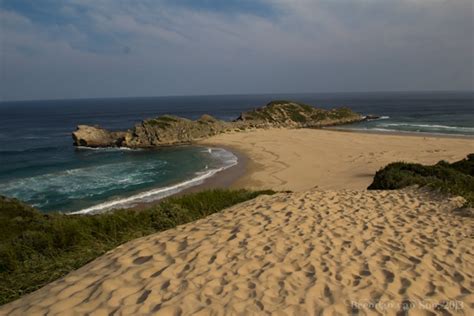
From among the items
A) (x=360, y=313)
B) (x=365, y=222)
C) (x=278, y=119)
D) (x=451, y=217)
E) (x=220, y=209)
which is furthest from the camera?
(x=278, y=119)

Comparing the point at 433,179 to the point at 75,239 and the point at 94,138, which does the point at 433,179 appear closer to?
the point at 75,239

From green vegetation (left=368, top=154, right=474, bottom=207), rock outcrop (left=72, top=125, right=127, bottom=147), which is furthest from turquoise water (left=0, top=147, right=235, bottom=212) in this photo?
green vegetation (left=368, top=154, right=474, bottom=207)

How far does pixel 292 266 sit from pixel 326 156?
1268 inches

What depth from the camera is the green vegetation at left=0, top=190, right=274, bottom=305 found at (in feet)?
19.2

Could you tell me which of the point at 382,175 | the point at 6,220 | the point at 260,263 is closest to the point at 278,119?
the point at 382,175

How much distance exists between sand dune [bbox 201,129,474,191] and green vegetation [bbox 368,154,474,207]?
642 centimetres

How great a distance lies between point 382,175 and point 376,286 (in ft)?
35.2

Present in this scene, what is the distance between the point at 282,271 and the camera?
515 cm

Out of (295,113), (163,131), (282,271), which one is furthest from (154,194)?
(295,113)

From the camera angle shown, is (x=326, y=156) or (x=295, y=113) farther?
(x=295, y=113)

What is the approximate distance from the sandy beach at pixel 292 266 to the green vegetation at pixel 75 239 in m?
0.59

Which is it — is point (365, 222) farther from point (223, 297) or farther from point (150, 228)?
point (150, 228)

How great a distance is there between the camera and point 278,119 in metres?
74.8

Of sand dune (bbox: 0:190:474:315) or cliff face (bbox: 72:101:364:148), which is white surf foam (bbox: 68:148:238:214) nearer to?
sand dune (bbox: 0:190:474:315)
